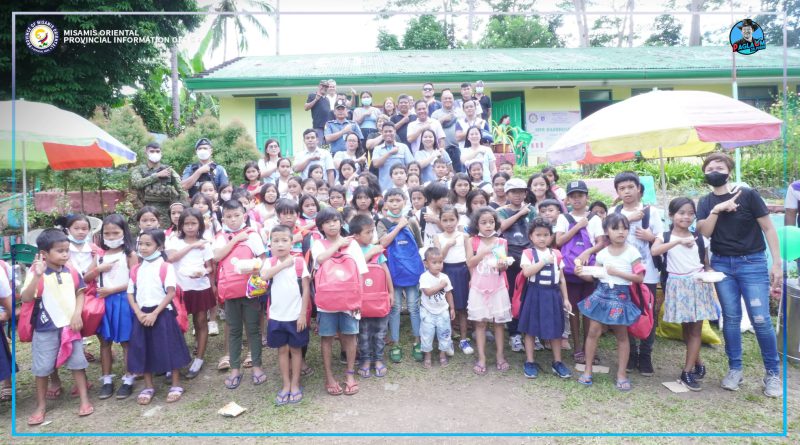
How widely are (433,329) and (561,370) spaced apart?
3.55 feet

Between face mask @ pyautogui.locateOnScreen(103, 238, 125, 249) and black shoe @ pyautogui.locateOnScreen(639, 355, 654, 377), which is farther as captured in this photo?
black shoe @ pyautogui.locateOnScreen(639, 355, 654, 377)

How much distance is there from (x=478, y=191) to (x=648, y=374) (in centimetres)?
209

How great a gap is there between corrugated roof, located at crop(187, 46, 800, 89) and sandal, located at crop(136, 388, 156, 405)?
7647mm

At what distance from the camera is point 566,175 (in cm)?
845

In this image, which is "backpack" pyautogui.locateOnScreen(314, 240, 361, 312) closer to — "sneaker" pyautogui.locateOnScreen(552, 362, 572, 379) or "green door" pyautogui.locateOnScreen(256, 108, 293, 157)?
"sneaker" pyautogui.locateOnScreen(552, 362, 572, 379)

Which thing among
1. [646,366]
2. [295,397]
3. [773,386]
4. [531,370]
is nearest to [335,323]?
[295,397]

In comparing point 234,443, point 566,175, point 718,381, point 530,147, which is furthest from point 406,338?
point 530,147

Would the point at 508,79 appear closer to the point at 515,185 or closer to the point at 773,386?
the point at 515,185

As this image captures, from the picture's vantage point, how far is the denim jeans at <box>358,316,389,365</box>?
148 inches

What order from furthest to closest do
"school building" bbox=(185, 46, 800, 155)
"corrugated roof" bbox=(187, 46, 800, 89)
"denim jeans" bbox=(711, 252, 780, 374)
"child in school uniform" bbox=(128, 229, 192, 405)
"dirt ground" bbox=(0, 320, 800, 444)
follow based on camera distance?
"school building" bbox=(185, 46, 800, 155) < "corrugated roof" bbox=(187, 46, 800, 89) < "child in school uniform" bbox=(128, 229, 192, 405) < "denim jeans" bbox=(711, 252, 780, 374) < "dirt ground" bbox=(0, 320, 800, 444)

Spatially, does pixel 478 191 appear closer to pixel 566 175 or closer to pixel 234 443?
pixel 234 443

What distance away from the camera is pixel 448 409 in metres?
3.31

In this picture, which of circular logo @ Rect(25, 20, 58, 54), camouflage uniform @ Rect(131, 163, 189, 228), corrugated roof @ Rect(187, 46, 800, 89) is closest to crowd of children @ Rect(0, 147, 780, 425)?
camouflage uniform @ Rect(131, 163, 189, 228)

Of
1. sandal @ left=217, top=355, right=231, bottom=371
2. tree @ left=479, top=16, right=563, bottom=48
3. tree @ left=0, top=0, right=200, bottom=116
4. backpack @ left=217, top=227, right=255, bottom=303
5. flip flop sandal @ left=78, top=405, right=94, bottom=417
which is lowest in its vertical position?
flip flop sandal @ left=78, top=405, right=94, bottom=417
